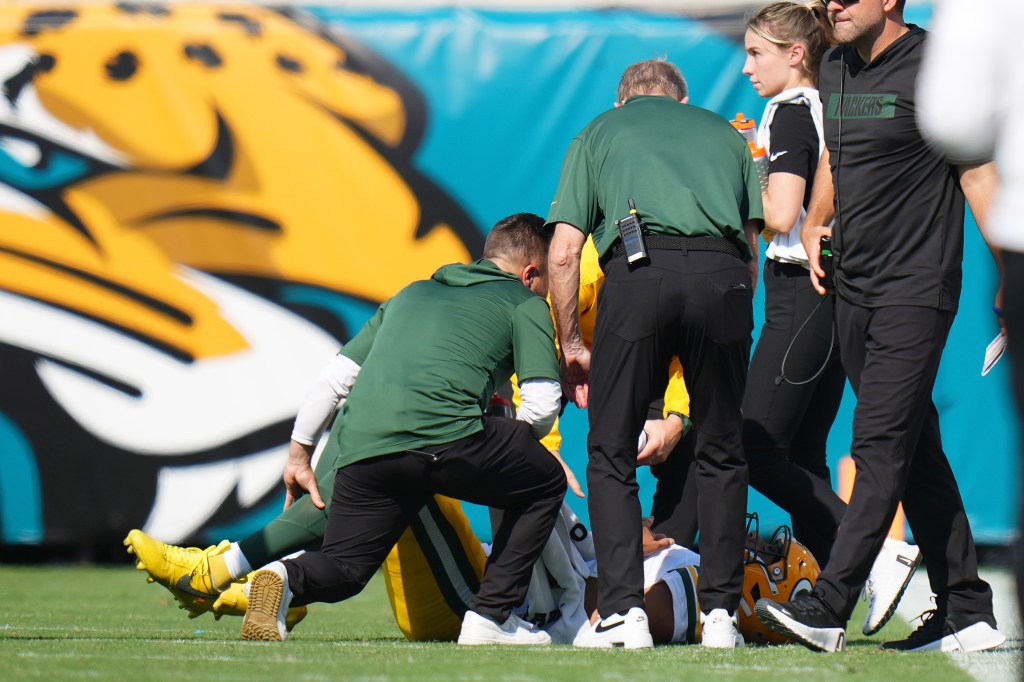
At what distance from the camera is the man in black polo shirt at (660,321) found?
348 centimetres

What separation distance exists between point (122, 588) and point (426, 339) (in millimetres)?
2649

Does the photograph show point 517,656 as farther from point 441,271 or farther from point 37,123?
point 37,123

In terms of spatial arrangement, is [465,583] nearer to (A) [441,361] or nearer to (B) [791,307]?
(A) [441,361]

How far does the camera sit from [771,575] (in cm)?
397

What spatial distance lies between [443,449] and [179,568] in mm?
906

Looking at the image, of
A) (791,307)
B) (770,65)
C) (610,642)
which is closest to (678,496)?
(791,307)

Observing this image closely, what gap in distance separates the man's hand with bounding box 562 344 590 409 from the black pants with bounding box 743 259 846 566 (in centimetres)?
63

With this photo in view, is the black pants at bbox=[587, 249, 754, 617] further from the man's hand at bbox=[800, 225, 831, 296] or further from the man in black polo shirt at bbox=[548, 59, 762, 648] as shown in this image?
the man's hand at bbox=[800, 225, 831, 296]

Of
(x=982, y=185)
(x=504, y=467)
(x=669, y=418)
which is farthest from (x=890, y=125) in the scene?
(x=504, y=467)

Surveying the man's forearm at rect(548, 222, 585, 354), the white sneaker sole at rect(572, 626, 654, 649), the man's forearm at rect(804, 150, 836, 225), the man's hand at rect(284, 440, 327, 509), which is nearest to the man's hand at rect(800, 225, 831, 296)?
the man's forearm at rect(804, 150, 836, 225)

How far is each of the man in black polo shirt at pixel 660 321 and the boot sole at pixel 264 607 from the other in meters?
0.82

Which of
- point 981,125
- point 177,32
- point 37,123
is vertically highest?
point 981,125

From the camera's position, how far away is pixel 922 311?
3.39m

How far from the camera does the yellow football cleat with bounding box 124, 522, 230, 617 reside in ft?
12.4
